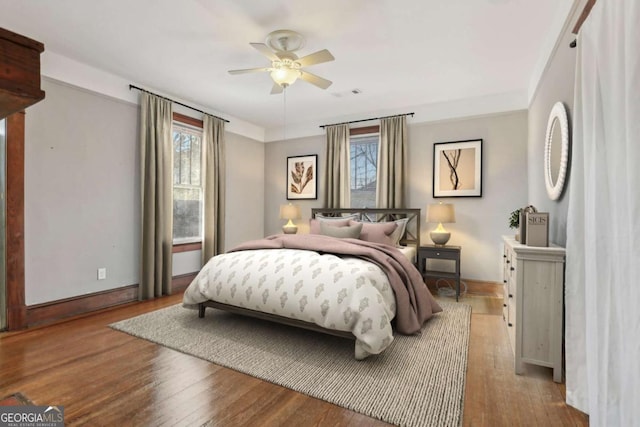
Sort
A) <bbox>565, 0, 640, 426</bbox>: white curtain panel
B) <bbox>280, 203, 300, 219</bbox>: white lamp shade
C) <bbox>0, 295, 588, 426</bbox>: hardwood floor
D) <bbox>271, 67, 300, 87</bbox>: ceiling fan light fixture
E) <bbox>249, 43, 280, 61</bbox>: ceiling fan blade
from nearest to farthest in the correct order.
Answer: <bbox>565, 0, 640, 426</bbox>: white curtain panel → <bbox>0, 295, 588, 426</bbox>: hardwood floor → <bbox>249, 43, 280, 61</bbox>: ceiling fan blade → <bbox>271, 67, 300, 87</bbox>: ceiling fan light fixture → <bbox>280, 203, 300, 219</bbox>: white lamp shade

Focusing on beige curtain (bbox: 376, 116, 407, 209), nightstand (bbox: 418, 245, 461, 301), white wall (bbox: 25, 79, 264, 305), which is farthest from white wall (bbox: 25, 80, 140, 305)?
nightstand (bbox: 418, 245, 461, 301)

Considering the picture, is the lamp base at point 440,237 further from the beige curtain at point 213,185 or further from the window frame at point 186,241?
the window frame at point 186,241

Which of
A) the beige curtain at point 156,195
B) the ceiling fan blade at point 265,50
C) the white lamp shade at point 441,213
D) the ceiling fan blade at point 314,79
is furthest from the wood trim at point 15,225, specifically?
the white lamp shade at point 441,213

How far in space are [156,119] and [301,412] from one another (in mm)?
3770

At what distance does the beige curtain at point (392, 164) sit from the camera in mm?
4727

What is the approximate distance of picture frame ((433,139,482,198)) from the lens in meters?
4.38

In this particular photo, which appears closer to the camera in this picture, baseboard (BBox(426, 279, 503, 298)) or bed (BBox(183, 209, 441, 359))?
bed (BBox(183, 209, 441, 359))

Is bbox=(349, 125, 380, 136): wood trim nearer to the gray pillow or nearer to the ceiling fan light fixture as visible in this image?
the gray pillow

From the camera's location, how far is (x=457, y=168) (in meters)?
4.50

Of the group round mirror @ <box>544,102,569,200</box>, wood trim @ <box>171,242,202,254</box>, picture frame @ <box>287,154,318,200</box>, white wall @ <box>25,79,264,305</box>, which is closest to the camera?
round mirror @ <box>544,102,569,200</box>

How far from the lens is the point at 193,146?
4766 millimetres

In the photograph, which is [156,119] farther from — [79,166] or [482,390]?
→ [482,390]

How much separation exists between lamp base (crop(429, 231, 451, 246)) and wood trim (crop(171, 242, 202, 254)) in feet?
11.0

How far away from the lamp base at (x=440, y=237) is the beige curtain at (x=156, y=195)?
3.48 meters
